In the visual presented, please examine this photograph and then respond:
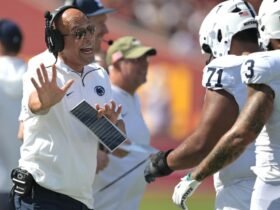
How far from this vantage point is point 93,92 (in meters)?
5.73

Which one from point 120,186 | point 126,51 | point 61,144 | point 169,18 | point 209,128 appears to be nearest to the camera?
point 209,128

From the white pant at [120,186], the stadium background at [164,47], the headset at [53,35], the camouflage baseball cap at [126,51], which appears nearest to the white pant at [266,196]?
the headset at [53,35]

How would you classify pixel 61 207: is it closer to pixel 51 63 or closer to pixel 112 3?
pixel 51 63

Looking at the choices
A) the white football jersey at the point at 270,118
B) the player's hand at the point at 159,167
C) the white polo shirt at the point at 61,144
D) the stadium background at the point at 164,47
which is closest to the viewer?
the white football jersey at the point at 270,118

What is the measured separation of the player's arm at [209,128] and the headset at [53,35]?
971mm

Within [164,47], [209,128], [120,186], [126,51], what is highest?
[209,128]

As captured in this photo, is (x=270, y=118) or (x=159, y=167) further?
A: (x=159, y=167)

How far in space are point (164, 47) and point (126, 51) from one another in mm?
12443

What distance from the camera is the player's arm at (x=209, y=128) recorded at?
5012 millimetres

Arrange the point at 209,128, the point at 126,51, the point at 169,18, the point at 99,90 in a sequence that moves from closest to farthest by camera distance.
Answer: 1. the point at 209,128
2. the point at 99,90
3. the point at 126,51
4. the point at 169,18

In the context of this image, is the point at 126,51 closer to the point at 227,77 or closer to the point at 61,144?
the point at 61,144

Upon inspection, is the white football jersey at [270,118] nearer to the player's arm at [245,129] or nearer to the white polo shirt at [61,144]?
the player's arm at [245,129]

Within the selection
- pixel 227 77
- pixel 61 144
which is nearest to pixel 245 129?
pixel 227 77

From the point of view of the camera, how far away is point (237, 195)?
210 inches
